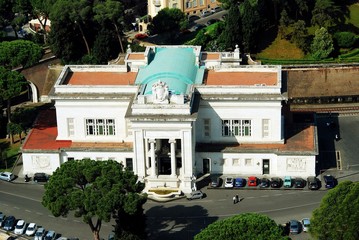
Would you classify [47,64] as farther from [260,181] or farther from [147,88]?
[260,181]

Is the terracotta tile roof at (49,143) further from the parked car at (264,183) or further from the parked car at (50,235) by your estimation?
the parked car at (264,183)

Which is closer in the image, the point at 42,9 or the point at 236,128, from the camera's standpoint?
the point at 236,128

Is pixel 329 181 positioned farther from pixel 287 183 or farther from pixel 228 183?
pixel 228 183

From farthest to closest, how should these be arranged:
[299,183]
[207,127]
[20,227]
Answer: [207,127], [299,183], [20,227]

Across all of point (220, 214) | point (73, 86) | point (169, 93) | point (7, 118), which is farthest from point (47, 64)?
point (220, 214)

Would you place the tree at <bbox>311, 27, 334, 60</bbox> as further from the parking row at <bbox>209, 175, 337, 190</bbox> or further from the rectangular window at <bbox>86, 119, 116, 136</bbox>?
the rectangular window at <bbox>86, 119, 116, 136</bbox>

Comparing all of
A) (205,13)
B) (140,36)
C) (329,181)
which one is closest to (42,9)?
(140,36)

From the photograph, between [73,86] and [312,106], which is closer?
[73,86]
